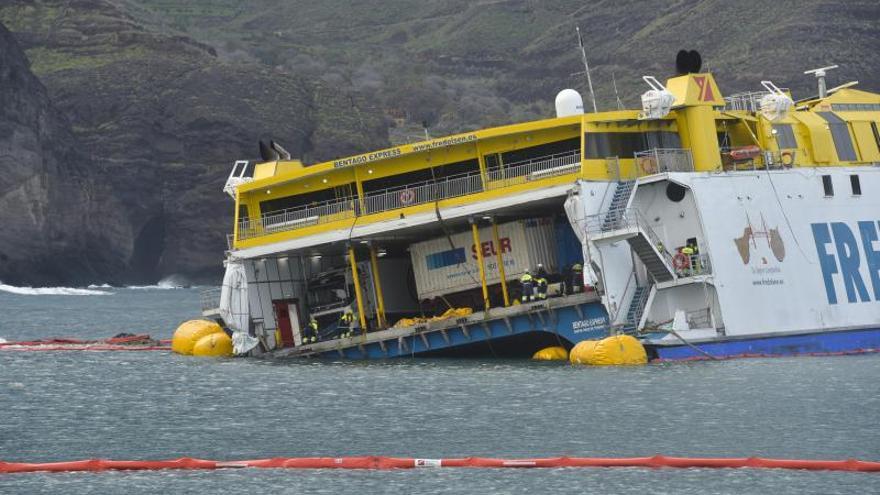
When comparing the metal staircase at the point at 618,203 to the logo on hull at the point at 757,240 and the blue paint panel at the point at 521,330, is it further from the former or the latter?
the logo on hull at the point at 757,240

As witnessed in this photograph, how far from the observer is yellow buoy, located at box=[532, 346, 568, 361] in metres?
49.0

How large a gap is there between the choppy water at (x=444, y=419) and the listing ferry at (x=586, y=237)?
168 cm

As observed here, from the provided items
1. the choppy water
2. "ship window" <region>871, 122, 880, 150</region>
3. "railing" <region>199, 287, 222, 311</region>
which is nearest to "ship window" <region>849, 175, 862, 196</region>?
"ship window" <region>871, 122, 880, 150</region>

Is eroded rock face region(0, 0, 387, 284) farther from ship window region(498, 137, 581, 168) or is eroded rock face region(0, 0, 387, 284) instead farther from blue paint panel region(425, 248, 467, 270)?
ship window region(498, 137, 581, 168)

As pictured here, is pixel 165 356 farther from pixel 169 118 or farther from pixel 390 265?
pixel 169 118

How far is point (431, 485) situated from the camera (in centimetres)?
2984

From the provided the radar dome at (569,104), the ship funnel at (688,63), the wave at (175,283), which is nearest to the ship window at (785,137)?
the ship funnel at (688,63)

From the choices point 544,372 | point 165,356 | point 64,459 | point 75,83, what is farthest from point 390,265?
point 75,83

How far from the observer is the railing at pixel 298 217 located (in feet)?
173

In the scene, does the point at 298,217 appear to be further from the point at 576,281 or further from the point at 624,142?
the point at 624,142

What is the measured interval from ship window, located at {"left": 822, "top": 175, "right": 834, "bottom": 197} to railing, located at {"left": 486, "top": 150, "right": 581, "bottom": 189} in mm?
8587

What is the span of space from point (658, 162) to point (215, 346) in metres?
16.0

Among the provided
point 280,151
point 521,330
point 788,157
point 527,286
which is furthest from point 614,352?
point 280,151

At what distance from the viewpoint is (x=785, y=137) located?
53.6 metres
